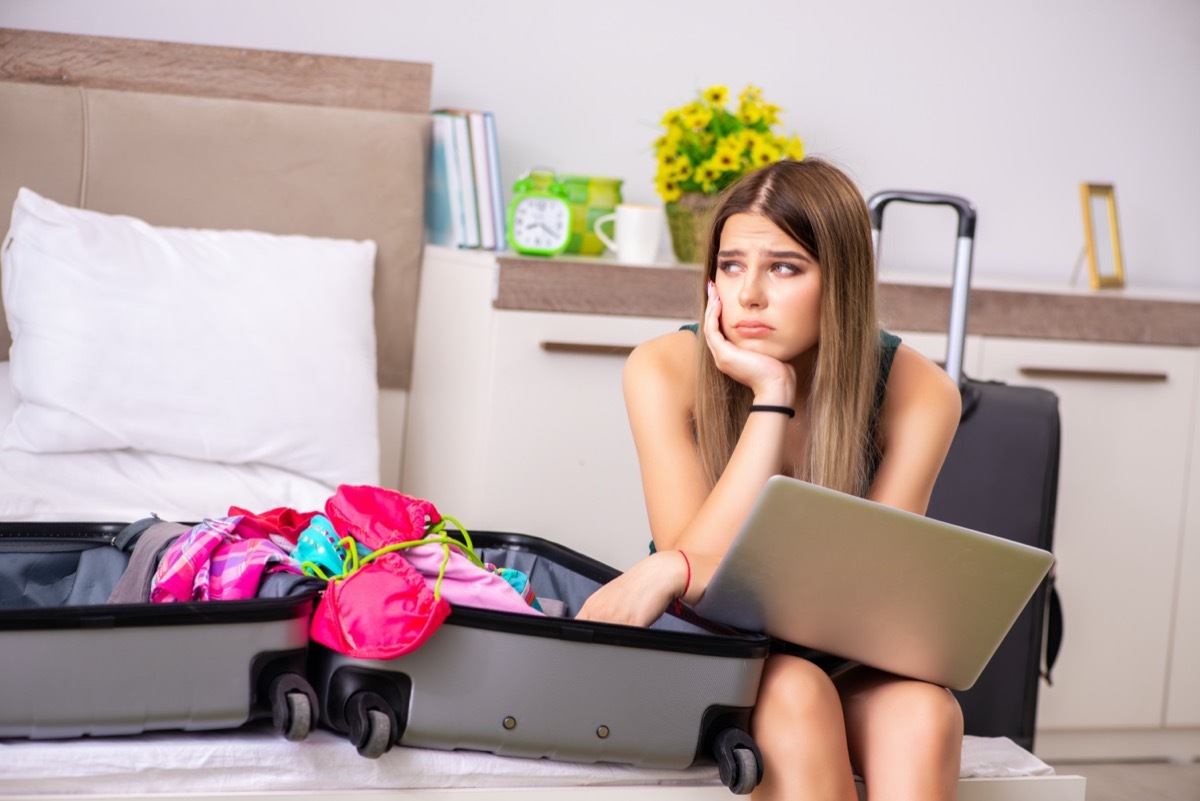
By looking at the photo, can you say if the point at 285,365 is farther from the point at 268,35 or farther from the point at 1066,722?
the point at 1066,722

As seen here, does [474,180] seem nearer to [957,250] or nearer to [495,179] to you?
[495,179]

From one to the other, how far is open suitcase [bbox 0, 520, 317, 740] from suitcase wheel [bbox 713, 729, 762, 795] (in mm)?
386

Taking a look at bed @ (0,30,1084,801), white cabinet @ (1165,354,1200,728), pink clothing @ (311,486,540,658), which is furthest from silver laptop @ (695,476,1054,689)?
white cabinet @ (1165,354,1200,728)

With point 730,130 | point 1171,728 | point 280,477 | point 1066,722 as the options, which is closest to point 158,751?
point 280,477

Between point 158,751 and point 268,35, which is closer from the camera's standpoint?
point 158,751

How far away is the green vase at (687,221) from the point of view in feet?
8.25

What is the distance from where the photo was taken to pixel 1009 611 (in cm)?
124

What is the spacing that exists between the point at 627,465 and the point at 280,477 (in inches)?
25.8

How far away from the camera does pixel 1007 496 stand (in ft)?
7.38

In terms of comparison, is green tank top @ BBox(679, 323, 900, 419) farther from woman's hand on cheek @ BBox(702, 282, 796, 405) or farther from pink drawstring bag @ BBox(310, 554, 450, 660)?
pink drawstring bag @ BBox(310, 554, 450, 660)

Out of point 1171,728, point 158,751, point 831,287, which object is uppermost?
point 831,287

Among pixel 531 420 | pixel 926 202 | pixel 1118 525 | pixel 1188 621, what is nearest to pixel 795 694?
pixel 926 202

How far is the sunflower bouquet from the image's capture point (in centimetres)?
249

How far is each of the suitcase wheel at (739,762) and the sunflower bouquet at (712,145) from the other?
1.47 meters
